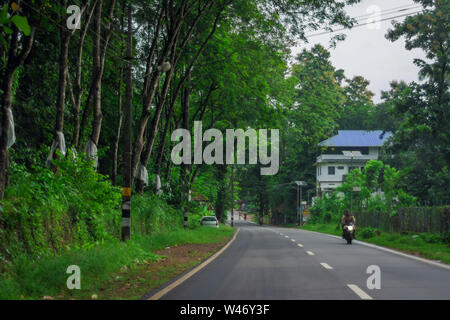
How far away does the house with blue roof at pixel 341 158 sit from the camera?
80.8 m

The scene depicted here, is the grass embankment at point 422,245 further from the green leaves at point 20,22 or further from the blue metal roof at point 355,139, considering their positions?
the blue metal roof at point 355,139

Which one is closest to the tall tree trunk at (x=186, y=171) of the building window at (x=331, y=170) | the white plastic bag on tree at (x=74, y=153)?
the white plastic bag on tree at (x=74, y=153)

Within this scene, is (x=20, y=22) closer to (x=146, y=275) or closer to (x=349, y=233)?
(x=146, y=275)

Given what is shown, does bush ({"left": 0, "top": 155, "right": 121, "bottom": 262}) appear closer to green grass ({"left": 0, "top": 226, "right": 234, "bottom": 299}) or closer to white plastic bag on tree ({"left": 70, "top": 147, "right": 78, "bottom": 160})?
white plastic bag on tree ({"left": 70, "top": 147, "right": 78, "bottom": 160})

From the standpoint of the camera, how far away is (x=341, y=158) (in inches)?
3201

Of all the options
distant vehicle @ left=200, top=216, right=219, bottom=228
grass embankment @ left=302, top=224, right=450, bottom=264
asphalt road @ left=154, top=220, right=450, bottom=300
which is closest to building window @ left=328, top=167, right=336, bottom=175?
distant vehicle @ left=200, top=216, right=219, bottom=228

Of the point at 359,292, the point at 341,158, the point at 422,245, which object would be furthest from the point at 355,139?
the point at 359,292

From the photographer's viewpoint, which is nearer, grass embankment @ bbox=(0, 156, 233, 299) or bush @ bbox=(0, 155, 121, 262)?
grass embankment @ bbox=(0, 156, 233, 299)

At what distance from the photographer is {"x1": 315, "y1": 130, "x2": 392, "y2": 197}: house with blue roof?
8081cm

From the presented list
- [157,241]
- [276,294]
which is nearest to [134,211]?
[157,241]

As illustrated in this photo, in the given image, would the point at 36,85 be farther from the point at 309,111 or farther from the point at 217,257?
the point at 309,111

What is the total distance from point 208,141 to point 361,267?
27022 mm

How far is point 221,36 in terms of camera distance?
26.3m

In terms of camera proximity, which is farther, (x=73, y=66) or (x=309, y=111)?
(x=309, y=111)
